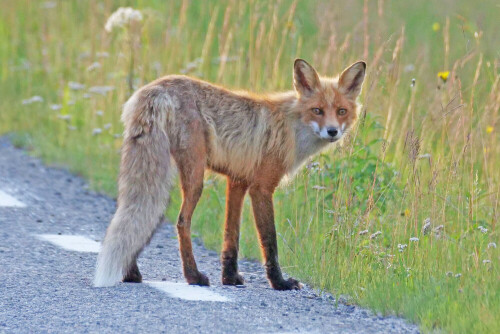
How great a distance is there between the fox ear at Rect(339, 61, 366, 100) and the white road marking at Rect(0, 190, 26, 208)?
9.72 feet

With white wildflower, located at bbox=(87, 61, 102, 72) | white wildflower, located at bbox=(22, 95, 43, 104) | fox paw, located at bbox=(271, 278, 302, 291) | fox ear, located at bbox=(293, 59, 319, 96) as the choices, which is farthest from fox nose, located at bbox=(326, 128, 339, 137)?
white wildflower, located at bbox=(22, 95, 43, 104)

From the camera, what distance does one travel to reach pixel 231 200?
6.03 m

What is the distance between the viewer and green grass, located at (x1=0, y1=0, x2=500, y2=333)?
5.40 meters

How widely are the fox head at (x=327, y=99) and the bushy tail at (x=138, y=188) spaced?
1.09 meters

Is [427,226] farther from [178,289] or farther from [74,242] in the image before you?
[74,242]

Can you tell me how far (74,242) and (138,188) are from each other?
147cm

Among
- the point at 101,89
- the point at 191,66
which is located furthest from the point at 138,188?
the point at 101,89

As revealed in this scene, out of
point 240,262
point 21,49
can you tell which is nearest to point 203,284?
point 240,262

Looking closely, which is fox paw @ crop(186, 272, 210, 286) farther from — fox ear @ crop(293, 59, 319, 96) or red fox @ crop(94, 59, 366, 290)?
fox ear @ crop(293, 59, 319, 96)

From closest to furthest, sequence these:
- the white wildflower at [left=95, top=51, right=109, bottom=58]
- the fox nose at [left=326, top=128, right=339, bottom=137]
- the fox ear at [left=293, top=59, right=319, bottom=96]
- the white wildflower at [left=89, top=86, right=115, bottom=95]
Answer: the fox nose at [left=326, top=128, right=339, bottom=137] < the fox ear at [left=293, top=59, right=319, bottom=96] < the white wildflower at [left=89, top=86, right=115, bottom=95] < the white wildflower at [left=95, top=51, right=109, bottom=58]

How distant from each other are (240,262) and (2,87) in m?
6.01

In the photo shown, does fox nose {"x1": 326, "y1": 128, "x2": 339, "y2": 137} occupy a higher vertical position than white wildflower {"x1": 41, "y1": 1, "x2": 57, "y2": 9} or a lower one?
lower

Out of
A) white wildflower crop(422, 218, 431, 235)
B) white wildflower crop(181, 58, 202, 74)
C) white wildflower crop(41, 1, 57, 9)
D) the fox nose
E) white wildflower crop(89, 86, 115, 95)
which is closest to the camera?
white wildflower crop(422, 218, 431, 235)

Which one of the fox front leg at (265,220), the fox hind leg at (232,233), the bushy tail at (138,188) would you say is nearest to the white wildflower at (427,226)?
the fox front leg at (265,220)
